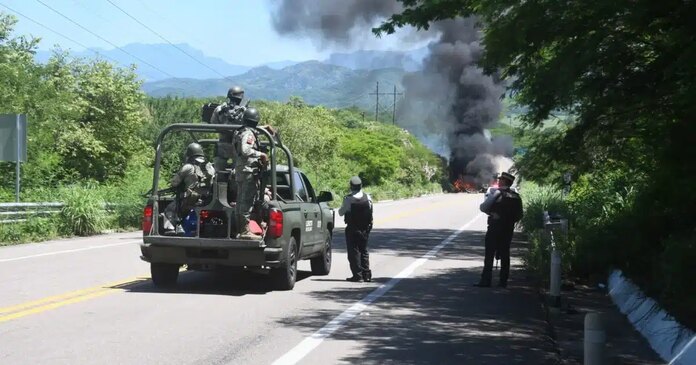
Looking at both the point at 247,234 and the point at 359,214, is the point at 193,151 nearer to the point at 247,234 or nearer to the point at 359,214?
the point at 247,234

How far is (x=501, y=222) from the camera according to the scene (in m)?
13.1

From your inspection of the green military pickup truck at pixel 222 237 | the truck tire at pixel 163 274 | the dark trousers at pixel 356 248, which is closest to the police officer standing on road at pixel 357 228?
the dark trousers at pixel 356 248

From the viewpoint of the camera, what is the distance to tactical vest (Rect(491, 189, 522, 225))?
13133mm

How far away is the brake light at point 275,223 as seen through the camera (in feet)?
37.6

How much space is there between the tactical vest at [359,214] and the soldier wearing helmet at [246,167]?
2.21 meters

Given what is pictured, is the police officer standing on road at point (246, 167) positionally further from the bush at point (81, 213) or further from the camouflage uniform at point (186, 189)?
the bush at point (81, 213)

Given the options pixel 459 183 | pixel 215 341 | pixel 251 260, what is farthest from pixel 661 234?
pixel 459 183

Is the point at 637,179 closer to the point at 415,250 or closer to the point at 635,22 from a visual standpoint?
the point at 635,22

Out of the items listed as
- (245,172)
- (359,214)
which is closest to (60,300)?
(245,172)

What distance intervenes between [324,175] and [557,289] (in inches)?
1865

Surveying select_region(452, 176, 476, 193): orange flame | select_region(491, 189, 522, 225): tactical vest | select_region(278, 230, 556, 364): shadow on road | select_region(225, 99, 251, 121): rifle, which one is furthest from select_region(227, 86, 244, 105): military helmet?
select_region(452, 176, 476, 193): orange flame

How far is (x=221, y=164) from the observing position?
477 inches

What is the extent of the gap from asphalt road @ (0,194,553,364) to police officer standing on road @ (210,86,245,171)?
1864mm

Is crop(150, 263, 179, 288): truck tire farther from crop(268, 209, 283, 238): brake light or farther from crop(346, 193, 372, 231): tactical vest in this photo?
crop(346, 193, 372, 231): tactical vest
